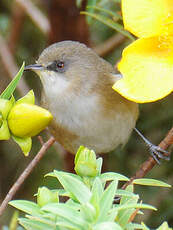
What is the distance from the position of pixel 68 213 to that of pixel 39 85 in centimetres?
186

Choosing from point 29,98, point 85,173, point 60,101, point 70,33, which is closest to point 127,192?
point 85,173

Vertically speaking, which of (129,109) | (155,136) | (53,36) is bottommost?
(155,136)

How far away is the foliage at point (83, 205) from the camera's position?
2.19 feet

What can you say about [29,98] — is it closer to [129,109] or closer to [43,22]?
[129,109]

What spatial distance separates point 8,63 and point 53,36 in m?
0.26

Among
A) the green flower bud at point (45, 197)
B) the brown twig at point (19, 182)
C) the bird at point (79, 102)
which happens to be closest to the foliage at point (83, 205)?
the green flower bud at point (45, 197)

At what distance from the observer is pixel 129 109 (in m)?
1.83

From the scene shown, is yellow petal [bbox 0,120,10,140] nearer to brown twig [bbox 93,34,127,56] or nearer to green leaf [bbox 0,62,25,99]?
green leaf [bbox 0,62,25,99]

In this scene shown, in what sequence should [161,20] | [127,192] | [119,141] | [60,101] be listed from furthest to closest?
[119,141], [60,101], [161,20], [127,192]

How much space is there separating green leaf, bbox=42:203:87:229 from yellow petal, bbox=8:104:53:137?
0.16 metres

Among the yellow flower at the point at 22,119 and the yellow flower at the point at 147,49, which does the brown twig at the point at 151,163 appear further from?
the yellow flower at the point at 22,119

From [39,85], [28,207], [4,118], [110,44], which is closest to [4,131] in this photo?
[4,118]

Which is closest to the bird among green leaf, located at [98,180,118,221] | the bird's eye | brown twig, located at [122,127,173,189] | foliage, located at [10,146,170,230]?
the bird's eye

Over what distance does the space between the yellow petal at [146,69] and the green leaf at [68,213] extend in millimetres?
242
